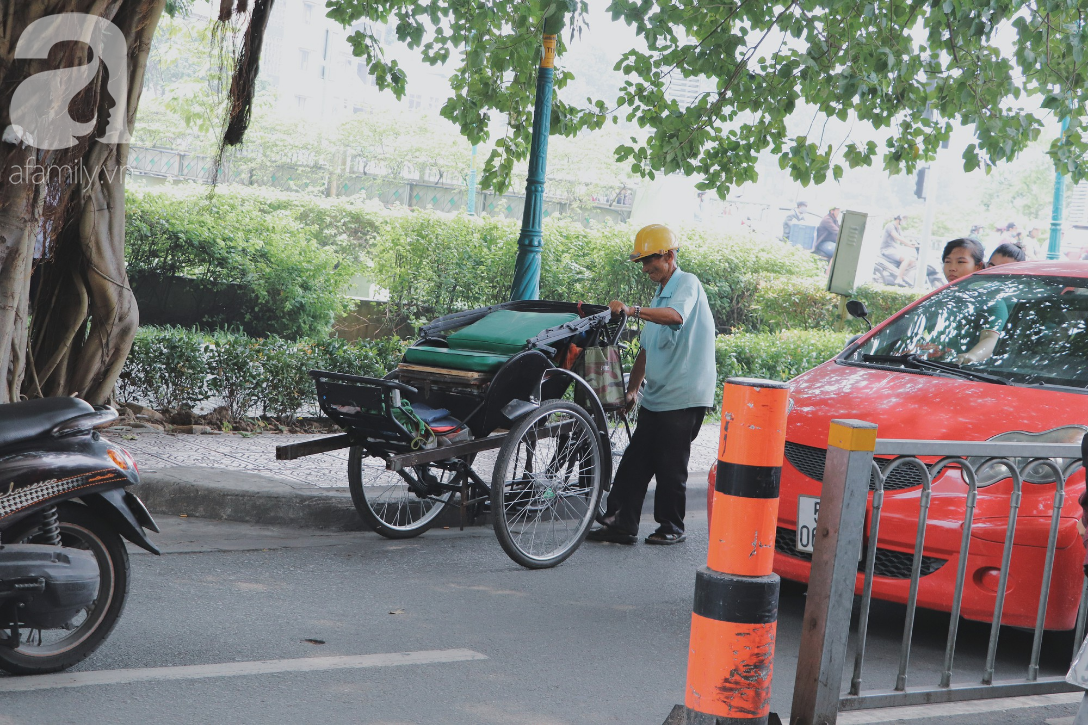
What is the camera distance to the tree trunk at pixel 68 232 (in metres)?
5.98

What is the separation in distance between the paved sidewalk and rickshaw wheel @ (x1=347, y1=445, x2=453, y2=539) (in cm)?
16

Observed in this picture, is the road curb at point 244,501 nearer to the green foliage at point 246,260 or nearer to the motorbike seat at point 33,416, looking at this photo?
the motorbike seat at point 33,416

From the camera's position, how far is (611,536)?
6.62 meters

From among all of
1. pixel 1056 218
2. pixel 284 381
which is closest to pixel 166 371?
pixel 284 381

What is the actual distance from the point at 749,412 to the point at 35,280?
5.76 metres

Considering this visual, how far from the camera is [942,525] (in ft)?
14.7

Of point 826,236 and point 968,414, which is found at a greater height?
point 826,236

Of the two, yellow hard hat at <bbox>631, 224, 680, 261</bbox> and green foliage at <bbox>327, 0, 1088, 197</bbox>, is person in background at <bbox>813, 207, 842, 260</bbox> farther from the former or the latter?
yellow hard hat at <bbox>631, 224, 680, 261</bbox>

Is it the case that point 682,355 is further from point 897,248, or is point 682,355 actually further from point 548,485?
point 897,248

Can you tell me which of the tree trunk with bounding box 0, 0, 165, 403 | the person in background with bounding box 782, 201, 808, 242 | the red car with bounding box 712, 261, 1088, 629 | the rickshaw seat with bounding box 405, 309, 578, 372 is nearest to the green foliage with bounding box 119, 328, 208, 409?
the tree trunk with bounding box 0, 0, 165, 403

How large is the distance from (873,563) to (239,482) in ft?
13.6

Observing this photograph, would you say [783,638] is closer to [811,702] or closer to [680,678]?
[680,678]

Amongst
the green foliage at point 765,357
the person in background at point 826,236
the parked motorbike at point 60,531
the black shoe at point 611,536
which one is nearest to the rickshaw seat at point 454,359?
the black shoe at point 611,536

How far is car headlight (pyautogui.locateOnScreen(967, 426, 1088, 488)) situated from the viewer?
390 cm
